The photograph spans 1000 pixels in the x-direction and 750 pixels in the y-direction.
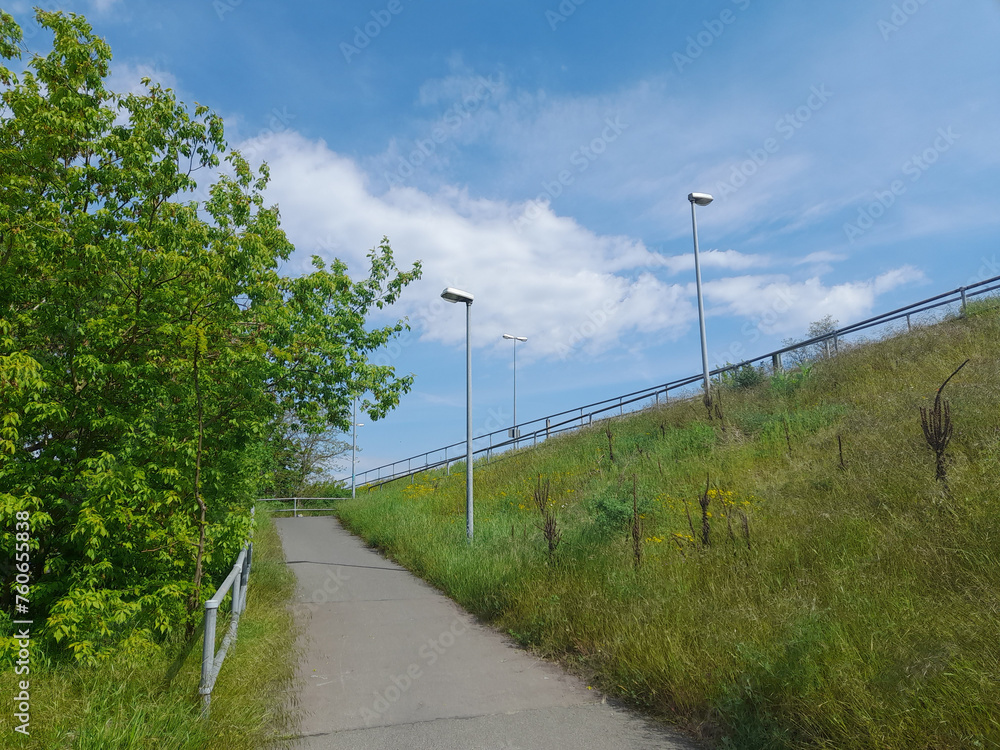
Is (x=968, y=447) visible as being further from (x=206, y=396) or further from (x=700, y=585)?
(x=206, y=396)

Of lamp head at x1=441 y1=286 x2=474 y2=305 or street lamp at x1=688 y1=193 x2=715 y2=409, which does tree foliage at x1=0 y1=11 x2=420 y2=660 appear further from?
street lamp at x1=688 y1=193 x2=715 y2=409

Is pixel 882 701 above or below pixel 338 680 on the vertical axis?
above

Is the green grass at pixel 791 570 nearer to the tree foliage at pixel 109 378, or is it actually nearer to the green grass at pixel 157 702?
the green grass at pixel 157 702

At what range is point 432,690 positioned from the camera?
20.0ft

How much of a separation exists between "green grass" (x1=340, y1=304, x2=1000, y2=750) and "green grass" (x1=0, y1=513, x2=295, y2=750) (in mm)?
3266

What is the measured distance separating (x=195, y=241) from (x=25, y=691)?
6.65m

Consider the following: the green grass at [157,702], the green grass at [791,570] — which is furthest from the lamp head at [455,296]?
the green grass at [157,702]

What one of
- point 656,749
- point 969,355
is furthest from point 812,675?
point 969,355

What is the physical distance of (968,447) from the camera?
29.3 feet

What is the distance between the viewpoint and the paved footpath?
486cm

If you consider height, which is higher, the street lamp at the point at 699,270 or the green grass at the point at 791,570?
the street lamp at the point at 699,270

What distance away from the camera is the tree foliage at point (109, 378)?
6191 millimetres

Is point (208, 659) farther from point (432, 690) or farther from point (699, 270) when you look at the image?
point (699, 270)

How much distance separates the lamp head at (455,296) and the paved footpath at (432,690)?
714 centimetres
